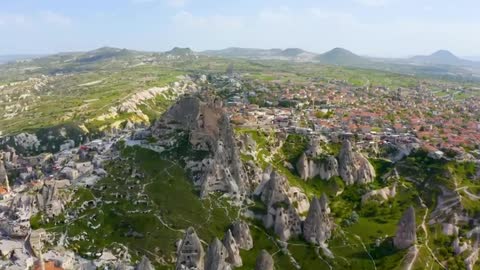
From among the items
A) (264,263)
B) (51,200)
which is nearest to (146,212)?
(51,200)

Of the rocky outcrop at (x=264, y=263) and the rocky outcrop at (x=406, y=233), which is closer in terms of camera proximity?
the rocky outcrop at (x=264, y=263)

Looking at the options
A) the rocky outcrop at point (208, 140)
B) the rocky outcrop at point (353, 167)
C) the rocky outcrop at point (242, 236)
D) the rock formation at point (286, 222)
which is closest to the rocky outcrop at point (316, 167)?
the rocky outcrop at point (353, 167)

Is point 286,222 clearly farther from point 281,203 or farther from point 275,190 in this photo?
point 275,190

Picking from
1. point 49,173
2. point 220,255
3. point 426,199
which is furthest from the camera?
point 49,173

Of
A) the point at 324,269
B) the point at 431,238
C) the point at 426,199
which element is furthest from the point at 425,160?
the point at 324,269

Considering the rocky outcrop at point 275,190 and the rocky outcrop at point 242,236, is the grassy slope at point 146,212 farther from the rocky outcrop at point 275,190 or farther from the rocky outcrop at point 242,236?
the rocky outcrop at point 275,190

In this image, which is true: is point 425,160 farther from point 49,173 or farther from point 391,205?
point 49,173
